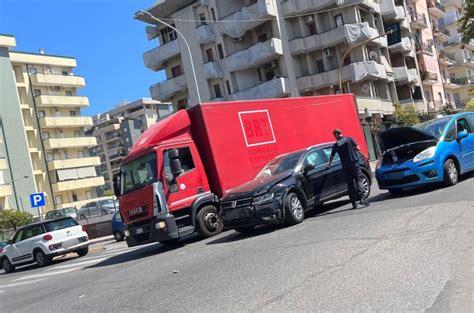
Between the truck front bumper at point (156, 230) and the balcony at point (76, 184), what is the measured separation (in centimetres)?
6009

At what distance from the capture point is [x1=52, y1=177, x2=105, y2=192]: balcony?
6900 cm

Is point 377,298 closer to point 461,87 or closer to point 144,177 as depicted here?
point 144,177

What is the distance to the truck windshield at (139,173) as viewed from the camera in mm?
12320

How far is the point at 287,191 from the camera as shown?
10.9 meters

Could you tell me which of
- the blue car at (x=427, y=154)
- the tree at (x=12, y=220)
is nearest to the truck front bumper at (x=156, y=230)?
the blue car at (x=427, y=154)

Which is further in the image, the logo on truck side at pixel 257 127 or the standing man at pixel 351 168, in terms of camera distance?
the logo on truck side at pixel 257 127

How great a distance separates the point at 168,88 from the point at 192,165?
1388 inches

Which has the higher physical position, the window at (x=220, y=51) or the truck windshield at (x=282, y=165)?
the window at (x=220, y=51)

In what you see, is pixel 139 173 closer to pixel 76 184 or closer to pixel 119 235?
pixel 119 235

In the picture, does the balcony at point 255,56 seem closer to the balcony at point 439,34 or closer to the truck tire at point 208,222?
the truck tire at point 208,222

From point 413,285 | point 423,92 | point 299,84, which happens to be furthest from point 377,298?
point 423,92

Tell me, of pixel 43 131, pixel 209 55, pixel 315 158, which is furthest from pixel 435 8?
pixel 315 158

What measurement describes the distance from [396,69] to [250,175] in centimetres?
3632

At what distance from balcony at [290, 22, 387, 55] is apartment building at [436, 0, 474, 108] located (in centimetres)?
2788
